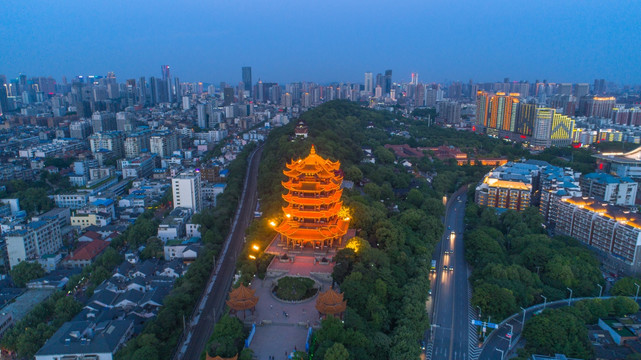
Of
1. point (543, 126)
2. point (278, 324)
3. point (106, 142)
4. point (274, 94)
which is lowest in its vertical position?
point (278, 324)

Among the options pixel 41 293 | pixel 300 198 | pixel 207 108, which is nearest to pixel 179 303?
pixel 300 198

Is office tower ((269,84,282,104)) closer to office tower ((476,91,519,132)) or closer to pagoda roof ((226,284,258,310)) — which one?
office tower ((476,91,519,132))

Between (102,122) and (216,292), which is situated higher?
(102,122)

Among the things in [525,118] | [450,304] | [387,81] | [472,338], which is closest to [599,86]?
[387,81]

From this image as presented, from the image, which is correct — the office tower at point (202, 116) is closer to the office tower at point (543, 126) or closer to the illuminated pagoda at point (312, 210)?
the office tower at point (543, 126)

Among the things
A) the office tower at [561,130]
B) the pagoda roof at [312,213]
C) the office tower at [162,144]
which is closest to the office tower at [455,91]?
the office tower at [561,130]

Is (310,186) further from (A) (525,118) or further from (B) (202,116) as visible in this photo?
(B) (202,116)

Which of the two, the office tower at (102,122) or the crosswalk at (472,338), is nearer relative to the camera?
the crosswalk at (472,338)
